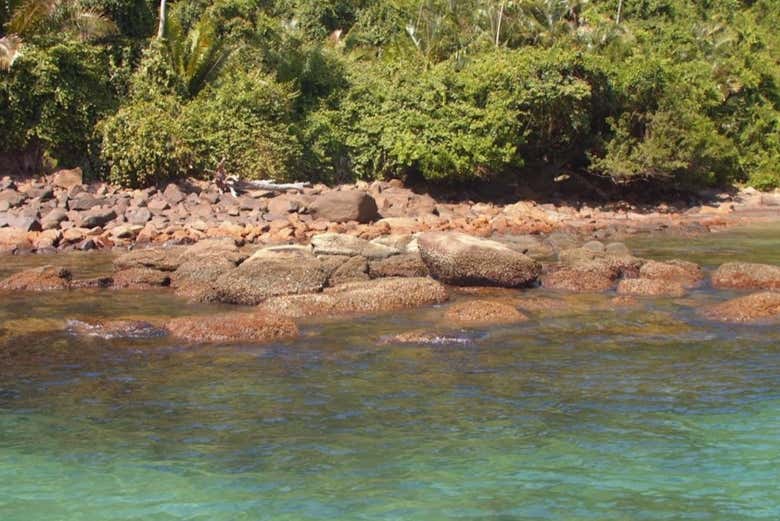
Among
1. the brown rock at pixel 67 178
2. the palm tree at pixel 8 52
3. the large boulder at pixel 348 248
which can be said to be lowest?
the large boulder at pixel 348 248

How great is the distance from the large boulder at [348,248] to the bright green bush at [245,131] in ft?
37.9

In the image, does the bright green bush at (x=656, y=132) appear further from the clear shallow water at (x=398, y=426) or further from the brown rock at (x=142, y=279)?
the clear shallow water at (x=398, y=426)

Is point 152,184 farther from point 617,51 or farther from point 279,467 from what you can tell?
point 279,467

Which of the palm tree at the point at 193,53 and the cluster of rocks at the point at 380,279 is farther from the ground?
the palm tree at the point at 193,53

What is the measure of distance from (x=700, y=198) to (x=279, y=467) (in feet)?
92.9

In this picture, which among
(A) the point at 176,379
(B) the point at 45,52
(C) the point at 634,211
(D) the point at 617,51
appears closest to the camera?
(A) the point at 176,379

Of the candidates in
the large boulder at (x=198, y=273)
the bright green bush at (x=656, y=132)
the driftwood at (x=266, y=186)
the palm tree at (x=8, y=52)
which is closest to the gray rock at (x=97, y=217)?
the driftwood at (x=266, y=186)

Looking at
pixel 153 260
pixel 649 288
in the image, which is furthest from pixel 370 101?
pixel 649 288

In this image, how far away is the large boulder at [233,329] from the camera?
444 inches

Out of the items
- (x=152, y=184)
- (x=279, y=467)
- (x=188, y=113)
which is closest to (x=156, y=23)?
(x=188, y=113)

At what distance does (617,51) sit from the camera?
3269 centimetres

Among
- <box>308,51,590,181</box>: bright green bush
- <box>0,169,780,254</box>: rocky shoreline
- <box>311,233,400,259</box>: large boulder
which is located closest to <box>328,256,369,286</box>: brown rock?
<box>311,233,400,259</box>: large boulder

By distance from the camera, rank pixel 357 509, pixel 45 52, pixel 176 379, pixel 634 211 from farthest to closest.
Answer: pixel 634 211 < pixel 45 52 < pixel 176 379 < pixel 357 509

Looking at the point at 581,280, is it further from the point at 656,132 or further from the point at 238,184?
the point at 656,132
